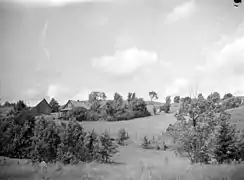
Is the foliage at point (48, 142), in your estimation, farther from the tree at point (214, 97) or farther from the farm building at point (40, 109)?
the tree at point (214, 97)

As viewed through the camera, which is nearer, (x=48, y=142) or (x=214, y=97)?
(x=48, y=142)

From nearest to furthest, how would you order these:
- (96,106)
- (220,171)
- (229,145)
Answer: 1. (220,171)
2. (229,145)
3. (96,106)

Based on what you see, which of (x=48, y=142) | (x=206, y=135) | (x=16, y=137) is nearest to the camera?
(x=48, y=142)

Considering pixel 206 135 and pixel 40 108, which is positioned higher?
pixel 40 108

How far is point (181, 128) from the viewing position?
11.8m

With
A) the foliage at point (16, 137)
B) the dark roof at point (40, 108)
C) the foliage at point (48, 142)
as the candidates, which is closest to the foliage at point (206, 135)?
the foliage at point (48, 142)

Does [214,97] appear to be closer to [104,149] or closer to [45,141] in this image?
[104,149]

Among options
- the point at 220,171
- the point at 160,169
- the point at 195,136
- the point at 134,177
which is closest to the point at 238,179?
the point at 220,171

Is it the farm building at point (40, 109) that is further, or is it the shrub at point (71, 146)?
the farm building at point (40, 109)

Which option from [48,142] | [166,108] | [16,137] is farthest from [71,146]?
[166,108]

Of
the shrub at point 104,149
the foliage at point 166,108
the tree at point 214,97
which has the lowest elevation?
the shrub at point 104,149

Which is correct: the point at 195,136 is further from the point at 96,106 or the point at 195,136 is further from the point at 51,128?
the point at 96,106

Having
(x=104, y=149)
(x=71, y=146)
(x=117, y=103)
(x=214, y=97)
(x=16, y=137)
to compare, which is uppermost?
(x=117, y=103)

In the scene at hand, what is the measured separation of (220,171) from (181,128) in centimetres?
458
